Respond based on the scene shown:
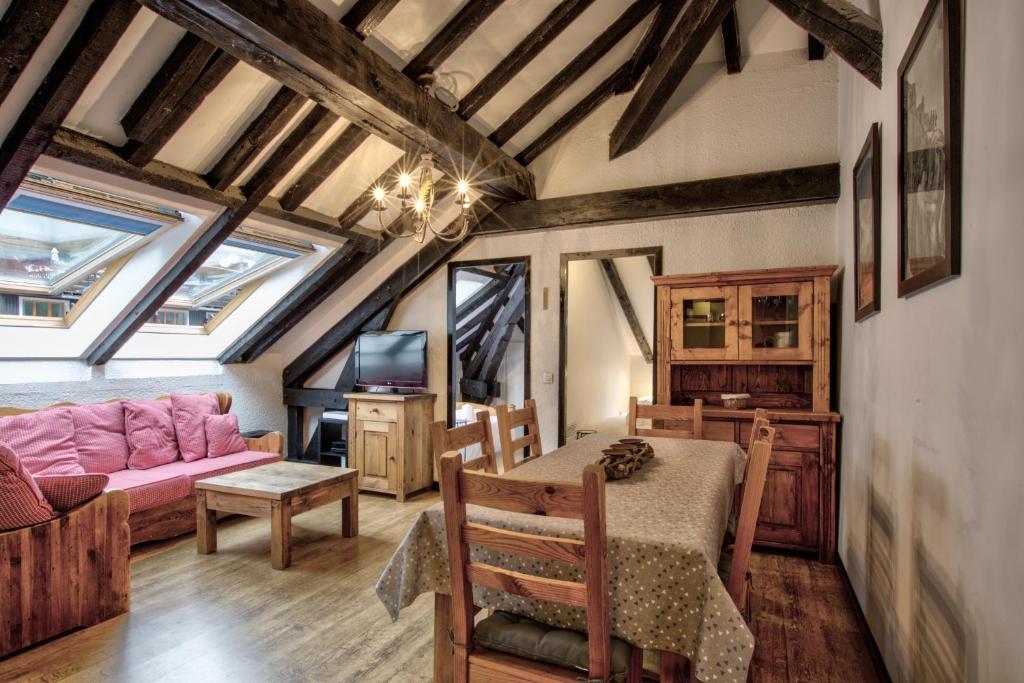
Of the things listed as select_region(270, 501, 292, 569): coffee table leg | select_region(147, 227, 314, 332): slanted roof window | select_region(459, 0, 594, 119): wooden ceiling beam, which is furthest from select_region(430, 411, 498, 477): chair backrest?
select_region(147, 227, 314, 332): slanted roof window

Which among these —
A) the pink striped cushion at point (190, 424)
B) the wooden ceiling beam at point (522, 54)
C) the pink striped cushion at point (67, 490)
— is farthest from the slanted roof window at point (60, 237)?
the wooden ceiling beam at point (522, 54)

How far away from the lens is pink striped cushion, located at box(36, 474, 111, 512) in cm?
255

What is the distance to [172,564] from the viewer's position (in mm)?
3316

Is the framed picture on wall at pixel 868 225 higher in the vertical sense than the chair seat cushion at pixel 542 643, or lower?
higher

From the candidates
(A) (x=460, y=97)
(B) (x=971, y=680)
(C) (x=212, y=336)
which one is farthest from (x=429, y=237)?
(B) (x=971, y=680)

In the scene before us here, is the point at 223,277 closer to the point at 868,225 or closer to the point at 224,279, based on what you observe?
the point at 224,279

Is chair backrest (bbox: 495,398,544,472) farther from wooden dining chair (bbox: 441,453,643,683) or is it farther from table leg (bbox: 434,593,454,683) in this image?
wooden dining chair (bbox: 441,453,643,683)

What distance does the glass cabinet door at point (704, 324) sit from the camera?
3.85 meters

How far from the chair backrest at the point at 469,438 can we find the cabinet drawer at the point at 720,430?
1.83 metres

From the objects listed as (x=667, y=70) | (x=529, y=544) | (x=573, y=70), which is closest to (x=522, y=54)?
(x=573, y=70)

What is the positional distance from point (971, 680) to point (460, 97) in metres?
3.77

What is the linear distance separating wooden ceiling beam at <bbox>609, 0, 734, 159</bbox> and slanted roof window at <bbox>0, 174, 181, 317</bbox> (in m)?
3.32

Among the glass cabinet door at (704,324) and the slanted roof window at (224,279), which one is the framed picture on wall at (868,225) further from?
the slanted roof window at (224,279)

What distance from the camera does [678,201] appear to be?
4.35 m
